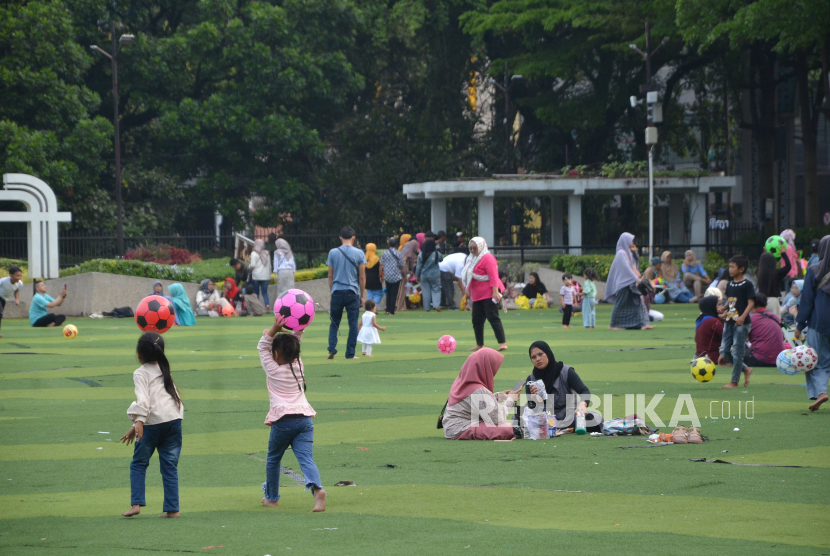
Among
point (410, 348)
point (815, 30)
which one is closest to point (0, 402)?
point (410, 348)

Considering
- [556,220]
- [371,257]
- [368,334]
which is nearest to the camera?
[368,334]

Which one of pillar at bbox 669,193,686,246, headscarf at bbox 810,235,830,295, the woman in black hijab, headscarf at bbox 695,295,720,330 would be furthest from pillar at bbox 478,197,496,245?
the woman in black hijab

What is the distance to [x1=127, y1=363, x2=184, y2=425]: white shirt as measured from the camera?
21.6ft

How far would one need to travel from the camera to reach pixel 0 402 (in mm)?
12297

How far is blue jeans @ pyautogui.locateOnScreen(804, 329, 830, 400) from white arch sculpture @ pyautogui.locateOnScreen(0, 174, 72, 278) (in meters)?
22.1

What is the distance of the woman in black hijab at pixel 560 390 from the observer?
9727 millimetres

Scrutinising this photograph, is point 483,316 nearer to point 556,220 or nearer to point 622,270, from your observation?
point 622,270

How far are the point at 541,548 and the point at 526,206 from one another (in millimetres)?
42052

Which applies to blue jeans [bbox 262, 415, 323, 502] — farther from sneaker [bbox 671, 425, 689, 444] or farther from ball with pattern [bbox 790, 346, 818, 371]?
ball with pattern [bbox 790, 346, 818, 371]

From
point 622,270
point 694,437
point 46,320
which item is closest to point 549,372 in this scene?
point 694,437

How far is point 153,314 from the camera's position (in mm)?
7336

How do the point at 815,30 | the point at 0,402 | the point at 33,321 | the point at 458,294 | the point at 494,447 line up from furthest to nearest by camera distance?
the point at 458,294 → the point at 815,30 → the point at 33,321 → the point at 0,402 → the point at 494,447

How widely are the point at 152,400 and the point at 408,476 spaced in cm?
213

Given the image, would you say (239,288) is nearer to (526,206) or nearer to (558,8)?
(558,8)
